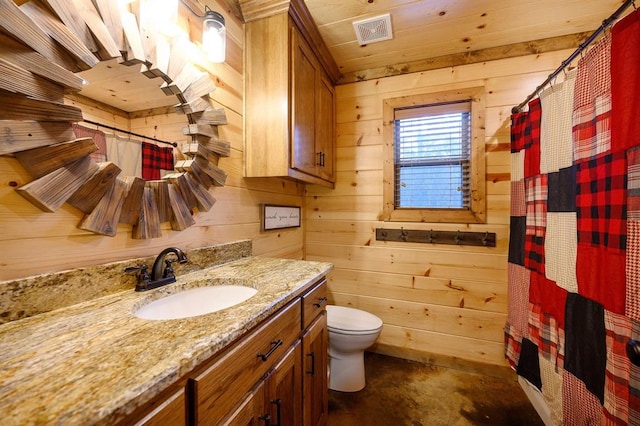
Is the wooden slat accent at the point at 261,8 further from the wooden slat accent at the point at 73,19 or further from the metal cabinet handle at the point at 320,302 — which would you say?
the metal cabinet handle at the point at 320,302

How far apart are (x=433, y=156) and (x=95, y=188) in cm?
207

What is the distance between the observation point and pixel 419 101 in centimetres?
206

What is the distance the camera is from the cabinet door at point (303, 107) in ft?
4.94

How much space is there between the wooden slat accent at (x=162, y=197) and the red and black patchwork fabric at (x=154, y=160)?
3 cm

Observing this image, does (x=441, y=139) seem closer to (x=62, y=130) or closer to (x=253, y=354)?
(x=253, y=354)

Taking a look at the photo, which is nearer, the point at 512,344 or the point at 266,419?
the point at 266,419

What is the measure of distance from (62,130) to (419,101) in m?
2.12

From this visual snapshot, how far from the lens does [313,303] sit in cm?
120

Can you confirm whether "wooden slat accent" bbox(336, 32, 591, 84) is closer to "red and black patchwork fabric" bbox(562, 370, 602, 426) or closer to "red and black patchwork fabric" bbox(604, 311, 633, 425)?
"red and black patchwork fabric" bbox(604, 311, 633, 425)

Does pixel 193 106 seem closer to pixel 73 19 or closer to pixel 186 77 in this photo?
pixel 186 77

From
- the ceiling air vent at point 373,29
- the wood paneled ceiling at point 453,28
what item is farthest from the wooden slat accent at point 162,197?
the ceiling air vent at point 373,29

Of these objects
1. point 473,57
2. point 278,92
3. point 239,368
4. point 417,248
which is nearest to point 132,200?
point 239,368

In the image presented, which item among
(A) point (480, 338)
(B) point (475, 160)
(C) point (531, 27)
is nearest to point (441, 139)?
(B) point (475, 160)

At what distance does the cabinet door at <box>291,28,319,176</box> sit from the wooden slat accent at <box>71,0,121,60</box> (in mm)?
822
